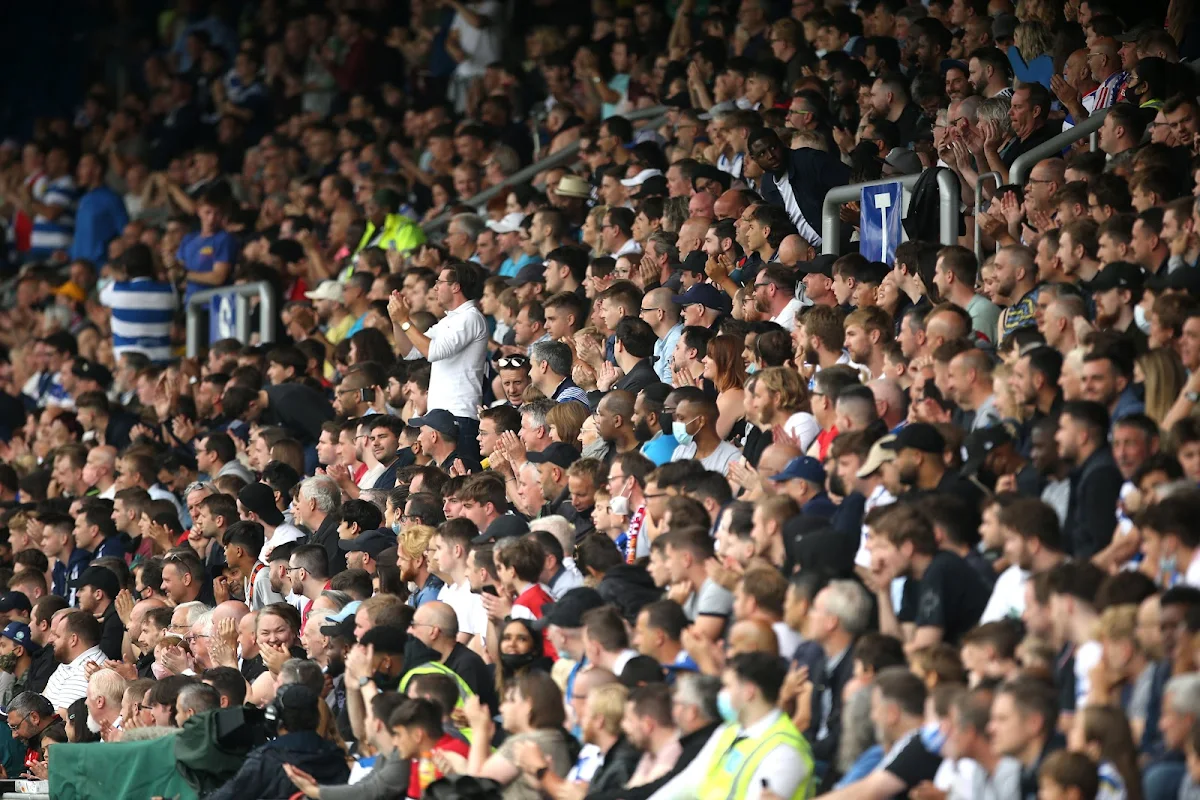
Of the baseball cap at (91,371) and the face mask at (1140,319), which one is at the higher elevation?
the face mask at (1140,319)

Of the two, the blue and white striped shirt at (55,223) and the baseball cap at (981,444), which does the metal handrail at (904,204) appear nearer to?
the baseball cap at (981,444)

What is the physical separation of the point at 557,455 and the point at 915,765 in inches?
150

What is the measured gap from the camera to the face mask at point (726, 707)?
707cm

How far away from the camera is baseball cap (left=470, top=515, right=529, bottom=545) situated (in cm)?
919

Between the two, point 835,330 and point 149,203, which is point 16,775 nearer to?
point 835,330

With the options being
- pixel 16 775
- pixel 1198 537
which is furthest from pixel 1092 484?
pixel 16 775

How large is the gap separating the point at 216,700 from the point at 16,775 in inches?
70.3

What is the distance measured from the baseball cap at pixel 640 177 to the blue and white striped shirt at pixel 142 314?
4.99 metres

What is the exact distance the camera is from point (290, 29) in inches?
830

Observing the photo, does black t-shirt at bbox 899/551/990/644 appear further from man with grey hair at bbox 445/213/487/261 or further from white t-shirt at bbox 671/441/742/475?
man with grey hair at bbox 445/213/487/261

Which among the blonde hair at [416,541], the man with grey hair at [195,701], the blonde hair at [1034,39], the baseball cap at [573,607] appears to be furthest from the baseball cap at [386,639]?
the blonde hair at [1034,39]

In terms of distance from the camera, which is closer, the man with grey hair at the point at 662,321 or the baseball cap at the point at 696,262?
the man with grey hair at the point at 662,321

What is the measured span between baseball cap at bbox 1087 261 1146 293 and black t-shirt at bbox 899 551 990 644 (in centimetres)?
173

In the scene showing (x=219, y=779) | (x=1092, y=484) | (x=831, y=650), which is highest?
(x=1092, y=484)
